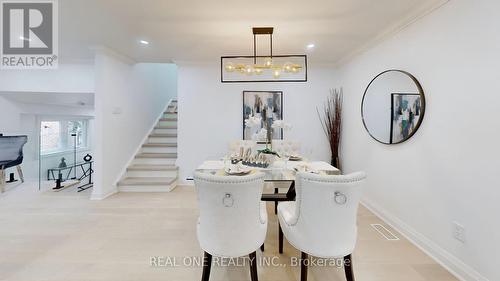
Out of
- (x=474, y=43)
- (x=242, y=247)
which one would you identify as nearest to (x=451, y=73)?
(x=474, y=43)

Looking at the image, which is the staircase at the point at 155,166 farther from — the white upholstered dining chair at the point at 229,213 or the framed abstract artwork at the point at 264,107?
the white upholstered dining chair at the point at 229,213

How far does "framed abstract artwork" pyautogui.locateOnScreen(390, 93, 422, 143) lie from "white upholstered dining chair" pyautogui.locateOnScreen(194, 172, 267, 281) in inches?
80.0

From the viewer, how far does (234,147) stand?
392 cm

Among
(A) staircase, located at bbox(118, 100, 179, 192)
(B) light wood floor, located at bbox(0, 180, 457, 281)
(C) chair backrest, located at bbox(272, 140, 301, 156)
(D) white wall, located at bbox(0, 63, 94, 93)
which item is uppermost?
(D) white wall, located at bbox(0, 63, 94, 93)

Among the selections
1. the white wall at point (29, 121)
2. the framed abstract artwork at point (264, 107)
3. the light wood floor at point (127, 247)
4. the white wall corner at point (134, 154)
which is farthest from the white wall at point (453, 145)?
the white wall at point (29, 121)

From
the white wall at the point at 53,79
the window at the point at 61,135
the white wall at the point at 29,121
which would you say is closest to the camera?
the white wall at the point at 53,79

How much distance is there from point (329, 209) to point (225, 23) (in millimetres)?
2463

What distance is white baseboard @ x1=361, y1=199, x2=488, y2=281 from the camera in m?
1.85

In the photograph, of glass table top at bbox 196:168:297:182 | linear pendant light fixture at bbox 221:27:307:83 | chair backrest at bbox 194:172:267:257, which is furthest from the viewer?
linear pendant light fixture at bbox 221:27:307:83

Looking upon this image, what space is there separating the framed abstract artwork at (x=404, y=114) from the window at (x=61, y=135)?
7394mm

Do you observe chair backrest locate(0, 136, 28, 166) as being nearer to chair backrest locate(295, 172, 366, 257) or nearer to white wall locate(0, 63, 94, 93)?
white wall locate(0, 63, 94, 93)

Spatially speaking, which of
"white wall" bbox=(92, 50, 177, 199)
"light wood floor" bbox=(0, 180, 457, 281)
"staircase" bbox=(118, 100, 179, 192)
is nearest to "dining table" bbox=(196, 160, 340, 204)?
"light wood floor" bbox=(0, 180, 457, 281)

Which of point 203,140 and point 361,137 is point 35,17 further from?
point 361,137

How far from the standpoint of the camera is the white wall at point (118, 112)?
3.85 m
